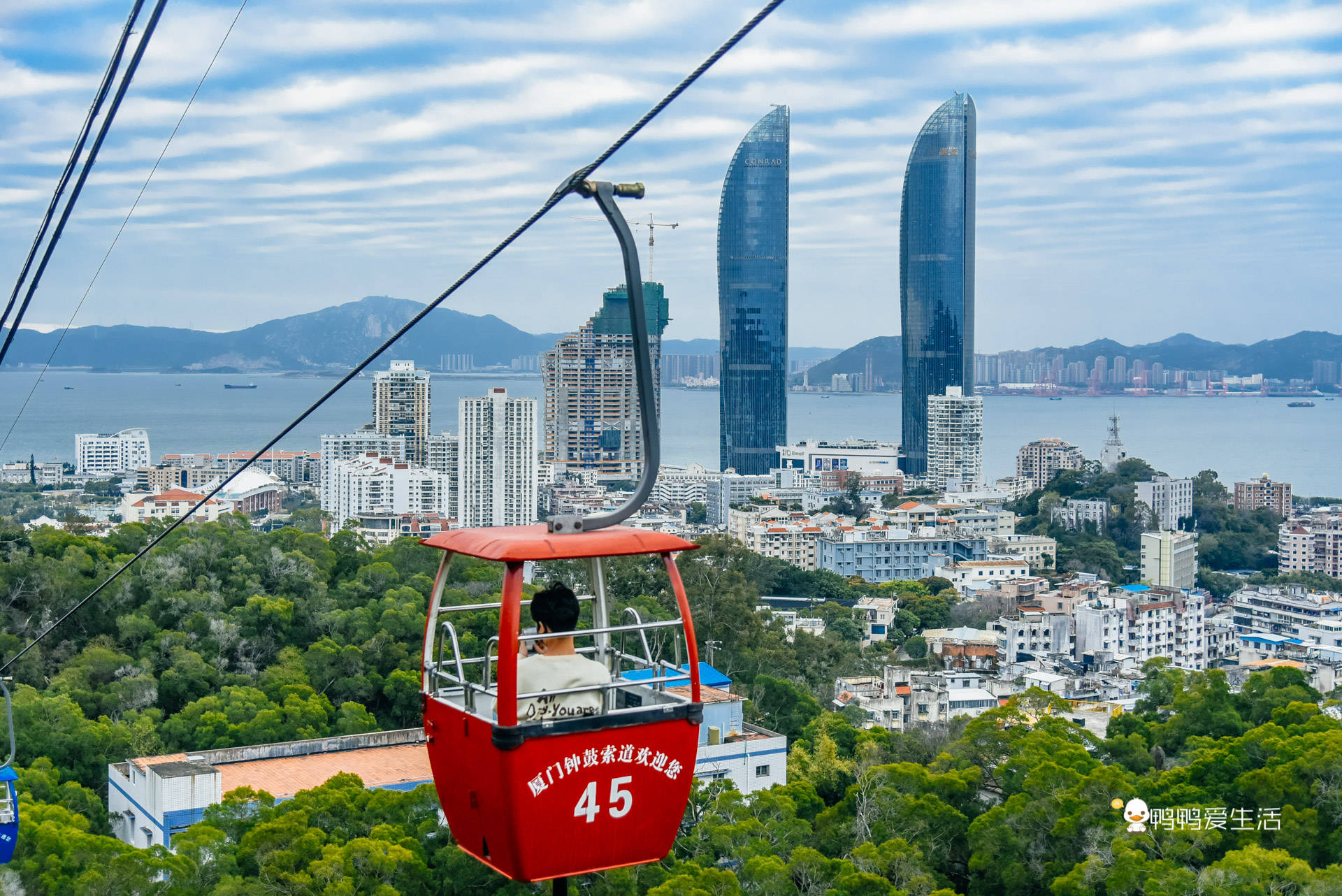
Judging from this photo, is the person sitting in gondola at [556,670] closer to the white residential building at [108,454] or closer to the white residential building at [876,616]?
the white residential building at [876,616]

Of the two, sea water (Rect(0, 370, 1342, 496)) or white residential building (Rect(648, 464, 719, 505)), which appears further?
sea water (Rect(0, 370, 1342, 496))

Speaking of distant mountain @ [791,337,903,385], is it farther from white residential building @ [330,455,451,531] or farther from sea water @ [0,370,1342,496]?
Answer: white residential building @ [330,455,451,531]

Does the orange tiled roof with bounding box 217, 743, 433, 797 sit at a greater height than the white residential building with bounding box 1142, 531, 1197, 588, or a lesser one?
greater

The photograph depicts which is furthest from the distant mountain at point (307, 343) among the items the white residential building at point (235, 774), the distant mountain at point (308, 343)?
the white residential building at point (235, 774)

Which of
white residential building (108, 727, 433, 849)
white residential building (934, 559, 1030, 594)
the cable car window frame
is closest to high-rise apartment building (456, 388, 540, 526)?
white residential building (934, 559, 1030, 594)

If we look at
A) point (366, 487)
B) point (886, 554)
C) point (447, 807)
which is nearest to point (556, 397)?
point (366, 487)

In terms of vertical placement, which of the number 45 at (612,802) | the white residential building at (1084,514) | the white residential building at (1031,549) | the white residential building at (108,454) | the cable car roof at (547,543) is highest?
the cable car roof at (547,543)

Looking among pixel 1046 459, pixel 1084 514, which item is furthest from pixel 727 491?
pixel 1084 514
